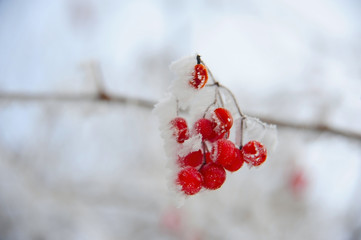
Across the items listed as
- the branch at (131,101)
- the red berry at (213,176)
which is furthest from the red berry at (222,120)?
the branch at (131,101)

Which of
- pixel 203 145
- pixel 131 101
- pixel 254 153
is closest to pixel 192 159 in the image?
pixel 203 145

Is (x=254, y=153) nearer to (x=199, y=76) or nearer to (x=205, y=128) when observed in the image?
(x=205, y=128)

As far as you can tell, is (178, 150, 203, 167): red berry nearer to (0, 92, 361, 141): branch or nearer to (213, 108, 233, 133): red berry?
(213, 108, 233, 133): red berry

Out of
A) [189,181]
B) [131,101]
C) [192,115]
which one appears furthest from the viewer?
[131,101]

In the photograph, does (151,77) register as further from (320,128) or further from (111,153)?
(320,128)

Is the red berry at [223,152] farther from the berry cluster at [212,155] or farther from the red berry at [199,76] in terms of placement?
the red berry at [199,76]

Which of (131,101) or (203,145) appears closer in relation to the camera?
(203,145)
